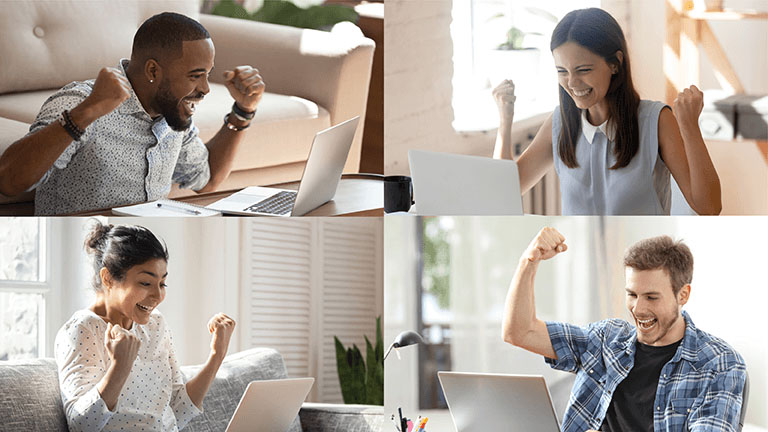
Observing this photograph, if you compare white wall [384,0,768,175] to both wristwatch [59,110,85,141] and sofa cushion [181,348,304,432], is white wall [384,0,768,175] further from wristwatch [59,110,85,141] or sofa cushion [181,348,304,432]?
wristwatch [59,110,85,141]

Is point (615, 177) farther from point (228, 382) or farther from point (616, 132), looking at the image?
point (228, 382)

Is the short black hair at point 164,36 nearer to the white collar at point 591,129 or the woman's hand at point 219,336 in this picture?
the woman's hand at point 219,336

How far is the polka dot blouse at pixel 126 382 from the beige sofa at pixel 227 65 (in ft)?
1.20

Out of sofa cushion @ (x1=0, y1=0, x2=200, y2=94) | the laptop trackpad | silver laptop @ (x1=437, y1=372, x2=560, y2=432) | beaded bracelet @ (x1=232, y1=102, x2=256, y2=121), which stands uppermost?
sofa cushion @ (x1=0, y1=0, x2=200, y2=94)

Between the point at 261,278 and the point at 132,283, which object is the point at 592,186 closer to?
the point at 261,278

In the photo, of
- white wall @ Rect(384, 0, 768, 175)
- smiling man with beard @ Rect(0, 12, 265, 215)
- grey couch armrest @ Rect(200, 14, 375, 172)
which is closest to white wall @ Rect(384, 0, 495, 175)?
white wall @ Rect(384, 0, 768, 175)

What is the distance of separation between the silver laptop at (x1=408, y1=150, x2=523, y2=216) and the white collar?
17 centimetres

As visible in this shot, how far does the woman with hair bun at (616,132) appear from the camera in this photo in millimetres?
1897

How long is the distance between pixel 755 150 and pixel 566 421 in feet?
2.41

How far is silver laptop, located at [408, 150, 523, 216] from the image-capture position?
6.45 feet

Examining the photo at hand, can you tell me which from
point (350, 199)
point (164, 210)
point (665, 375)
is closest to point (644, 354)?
point (665, 375)

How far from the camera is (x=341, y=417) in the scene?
7.75ft

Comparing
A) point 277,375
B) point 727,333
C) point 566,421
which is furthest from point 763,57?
point 277,375

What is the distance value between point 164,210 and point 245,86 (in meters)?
Answer: 0.36
